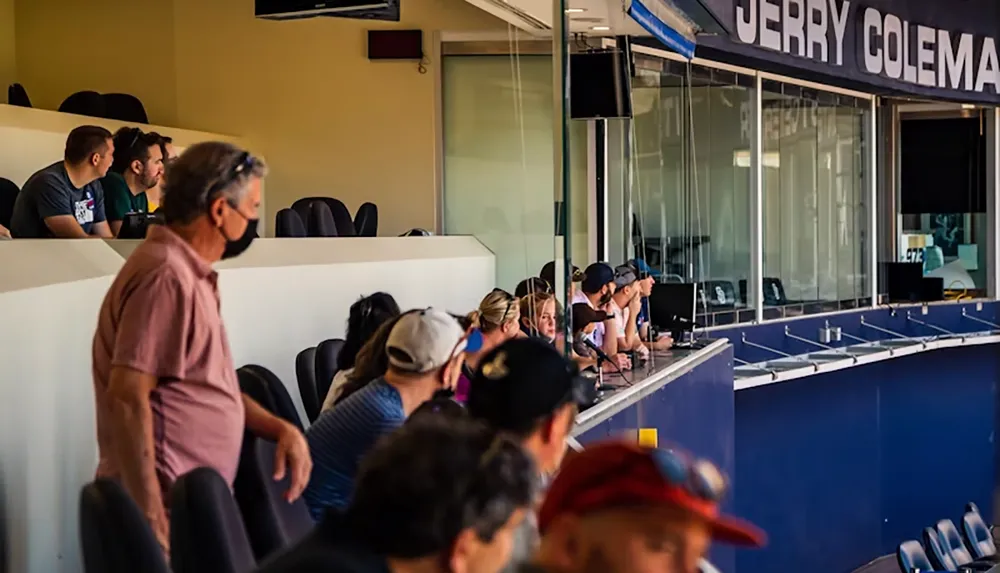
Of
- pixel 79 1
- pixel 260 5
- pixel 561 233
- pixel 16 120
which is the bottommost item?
pixel 561 233

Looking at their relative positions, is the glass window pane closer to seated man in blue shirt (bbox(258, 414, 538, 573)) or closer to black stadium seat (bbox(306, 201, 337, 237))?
black stadium seat (bbox(306, 201, 337, 237))

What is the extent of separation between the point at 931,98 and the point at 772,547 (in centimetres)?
381

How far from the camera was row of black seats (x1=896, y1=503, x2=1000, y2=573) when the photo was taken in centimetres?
785

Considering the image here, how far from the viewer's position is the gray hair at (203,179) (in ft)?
7.05

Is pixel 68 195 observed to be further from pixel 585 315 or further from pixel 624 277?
pixel 624 277

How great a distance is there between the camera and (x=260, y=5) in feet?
16.9

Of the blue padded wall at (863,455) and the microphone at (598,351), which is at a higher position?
the microphone at (598,351)

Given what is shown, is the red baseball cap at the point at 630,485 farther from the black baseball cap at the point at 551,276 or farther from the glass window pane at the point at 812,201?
the glass window pane at the point at 812,201

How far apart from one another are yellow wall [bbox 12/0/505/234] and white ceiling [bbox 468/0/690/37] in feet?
3.13

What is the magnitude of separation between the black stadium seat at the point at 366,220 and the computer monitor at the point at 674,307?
1591 mm

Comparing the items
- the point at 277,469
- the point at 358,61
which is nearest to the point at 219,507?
the point at 277,469

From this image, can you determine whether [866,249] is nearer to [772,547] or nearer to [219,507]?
[772,547]

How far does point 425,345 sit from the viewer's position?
246 cm

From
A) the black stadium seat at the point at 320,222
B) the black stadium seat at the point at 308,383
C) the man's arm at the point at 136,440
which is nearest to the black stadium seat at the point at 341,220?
the black stadium seat at the point at 320,222
